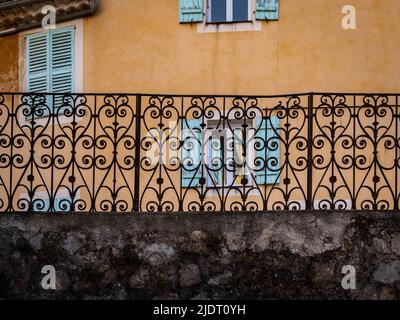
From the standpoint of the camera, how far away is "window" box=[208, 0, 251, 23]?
2267cm

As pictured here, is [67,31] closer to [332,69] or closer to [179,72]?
[179,72]

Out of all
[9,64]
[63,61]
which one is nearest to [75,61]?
[63,61]

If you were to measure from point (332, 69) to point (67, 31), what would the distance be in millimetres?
4589

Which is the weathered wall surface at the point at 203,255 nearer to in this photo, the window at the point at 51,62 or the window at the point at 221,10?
the window at the point at 221,10

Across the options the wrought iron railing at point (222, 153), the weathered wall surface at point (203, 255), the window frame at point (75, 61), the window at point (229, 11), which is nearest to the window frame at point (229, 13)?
the window at point (229, 11)

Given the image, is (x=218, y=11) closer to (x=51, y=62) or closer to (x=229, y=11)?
(x=229, y=11)

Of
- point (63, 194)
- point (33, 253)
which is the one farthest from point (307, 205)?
point (63, 194)

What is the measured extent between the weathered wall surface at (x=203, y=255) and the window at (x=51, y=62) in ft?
25.0

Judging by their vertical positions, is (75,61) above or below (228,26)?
below

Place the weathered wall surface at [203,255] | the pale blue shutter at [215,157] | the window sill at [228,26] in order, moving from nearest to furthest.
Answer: the weathered wall surface at [203,255]
the pale blue shutter at [215,157]
the window sill at [228,26]

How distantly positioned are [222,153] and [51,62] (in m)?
8.00

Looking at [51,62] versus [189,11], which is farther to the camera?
[51,62]

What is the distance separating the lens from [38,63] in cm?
2358

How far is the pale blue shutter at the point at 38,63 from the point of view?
2345cm
